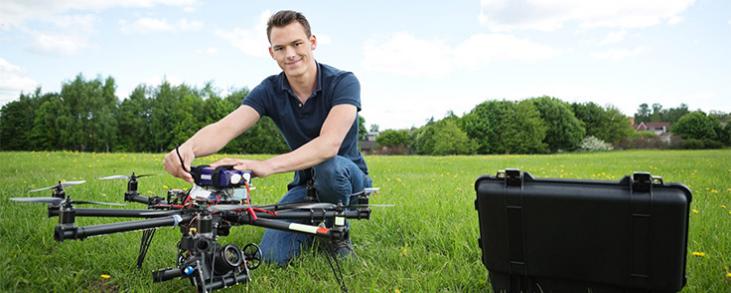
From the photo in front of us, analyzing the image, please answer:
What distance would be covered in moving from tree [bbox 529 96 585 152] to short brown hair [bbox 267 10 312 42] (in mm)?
64729

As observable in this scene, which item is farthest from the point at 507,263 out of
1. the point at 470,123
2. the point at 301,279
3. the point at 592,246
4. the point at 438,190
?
the point at 470,123

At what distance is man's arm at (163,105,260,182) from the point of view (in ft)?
10.2

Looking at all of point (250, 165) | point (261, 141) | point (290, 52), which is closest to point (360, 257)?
point (250, 165)

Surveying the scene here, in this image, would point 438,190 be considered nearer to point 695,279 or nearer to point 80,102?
point 695,279

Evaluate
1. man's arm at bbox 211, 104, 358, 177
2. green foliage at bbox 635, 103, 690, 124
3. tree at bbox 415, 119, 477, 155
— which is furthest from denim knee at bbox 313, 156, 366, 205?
green foliage at bbox 635, 103, 690, 124

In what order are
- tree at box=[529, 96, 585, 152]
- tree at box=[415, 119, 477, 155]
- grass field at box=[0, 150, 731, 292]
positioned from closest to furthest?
grass field at box=[0, 150, 731, 292], tree at box=[415, 119, 477, 155], tree at box=[529, 96, 585, 152]

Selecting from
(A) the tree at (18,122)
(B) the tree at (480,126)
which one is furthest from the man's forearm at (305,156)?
(B) the tree at (480,126)

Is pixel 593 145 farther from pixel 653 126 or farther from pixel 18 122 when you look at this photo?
pixel 18 122

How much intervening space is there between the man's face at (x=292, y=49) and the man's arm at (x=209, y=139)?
0.54 meters

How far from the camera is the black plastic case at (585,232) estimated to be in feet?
7.86

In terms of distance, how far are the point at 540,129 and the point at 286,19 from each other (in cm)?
6313

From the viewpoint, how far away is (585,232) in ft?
8.39

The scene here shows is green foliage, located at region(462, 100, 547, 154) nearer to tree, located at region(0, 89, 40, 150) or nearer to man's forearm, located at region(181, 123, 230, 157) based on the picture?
tree, located at region(0, 89, 40, 150)

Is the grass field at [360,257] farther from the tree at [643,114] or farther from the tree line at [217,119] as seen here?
the tree at [643,114]
